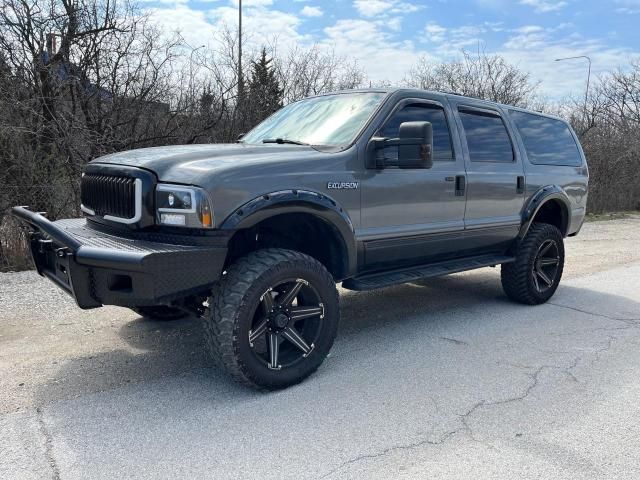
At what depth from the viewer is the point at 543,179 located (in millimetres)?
5891

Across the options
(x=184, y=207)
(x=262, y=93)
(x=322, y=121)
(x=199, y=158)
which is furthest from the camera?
(x=262, y=93)

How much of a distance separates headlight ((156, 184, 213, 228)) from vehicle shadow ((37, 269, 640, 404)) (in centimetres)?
115

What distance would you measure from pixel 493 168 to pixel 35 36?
7267mm

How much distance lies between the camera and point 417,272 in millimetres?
4672

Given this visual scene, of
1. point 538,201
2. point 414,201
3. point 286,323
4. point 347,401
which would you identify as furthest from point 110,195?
point 538,201

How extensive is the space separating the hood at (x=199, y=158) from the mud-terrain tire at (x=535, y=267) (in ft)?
9.22

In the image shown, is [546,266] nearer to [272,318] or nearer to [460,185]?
[460,185]

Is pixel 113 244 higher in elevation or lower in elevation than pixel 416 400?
higher

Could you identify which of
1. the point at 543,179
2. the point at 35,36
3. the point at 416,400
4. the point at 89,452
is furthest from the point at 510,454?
the point at 35,36

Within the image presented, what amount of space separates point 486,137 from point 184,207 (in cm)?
327

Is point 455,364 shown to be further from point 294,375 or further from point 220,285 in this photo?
point 220,285

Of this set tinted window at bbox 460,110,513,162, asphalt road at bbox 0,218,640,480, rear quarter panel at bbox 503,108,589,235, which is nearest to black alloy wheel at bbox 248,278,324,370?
asphalt road at bbox 0,218,640,480

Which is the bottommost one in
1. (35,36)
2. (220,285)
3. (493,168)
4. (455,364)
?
(455,364)

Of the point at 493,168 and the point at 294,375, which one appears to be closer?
the point at 294,375
